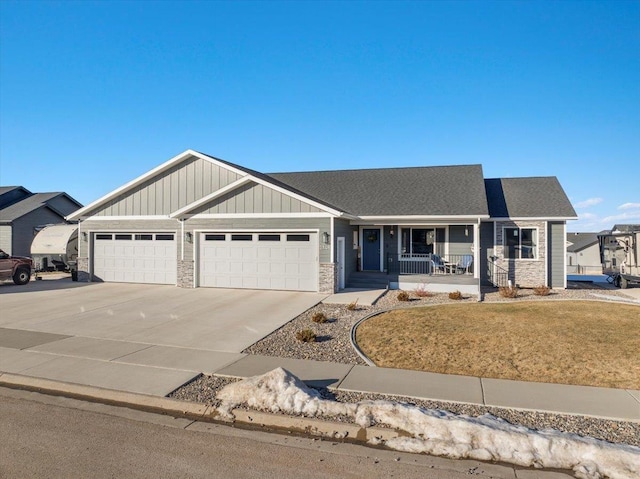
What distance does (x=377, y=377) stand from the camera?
22.4ft

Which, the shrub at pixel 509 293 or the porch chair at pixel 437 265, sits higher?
the porch chair at pixel 437 265

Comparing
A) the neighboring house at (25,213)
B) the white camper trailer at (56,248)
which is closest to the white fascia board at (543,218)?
the white camper trailer at (56,248)

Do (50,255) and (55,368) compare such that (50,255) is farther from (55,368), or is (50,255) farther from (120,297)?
(55,368)

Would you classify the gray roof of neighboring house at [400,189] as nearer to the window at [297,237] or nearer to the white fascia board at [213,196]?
the window at [297,237]

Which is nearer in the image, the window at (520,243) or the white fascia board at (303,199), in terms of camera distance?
the white fascia board at (303,199)

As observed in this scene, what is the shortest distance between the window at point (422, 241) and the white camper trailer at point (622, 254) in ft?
27.9

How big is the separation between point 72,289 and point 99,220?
3.97m

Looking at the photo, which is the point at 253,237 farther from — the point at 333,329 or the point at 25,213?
the point at 25,213

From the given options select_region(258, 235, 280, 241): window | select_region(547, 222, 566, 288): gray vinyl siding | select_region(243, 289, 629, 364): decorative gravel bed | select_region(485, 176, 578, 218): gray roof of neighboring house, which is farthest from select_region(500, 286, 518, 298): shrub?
select_region(258, 235, 280, 241): window

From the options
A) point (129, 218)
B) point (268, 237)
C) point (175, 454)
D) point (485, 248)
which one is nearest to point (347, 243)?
point (268, 237)

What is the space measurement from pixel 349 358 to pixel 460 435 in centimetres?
338

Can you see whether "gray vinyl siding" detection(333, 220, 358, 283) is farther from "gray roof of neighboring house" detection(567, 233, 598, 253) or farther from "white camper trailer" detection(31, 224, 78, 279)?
"gray roof of neighboring house" detection(567, 233, 598, 253)

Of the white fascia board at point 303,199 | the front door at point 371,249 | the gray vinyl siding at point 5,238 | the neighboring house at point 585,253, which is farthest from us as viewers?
the neighboring house at point 585,253

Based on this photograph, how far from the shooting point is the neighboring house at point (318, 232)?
16.8m
